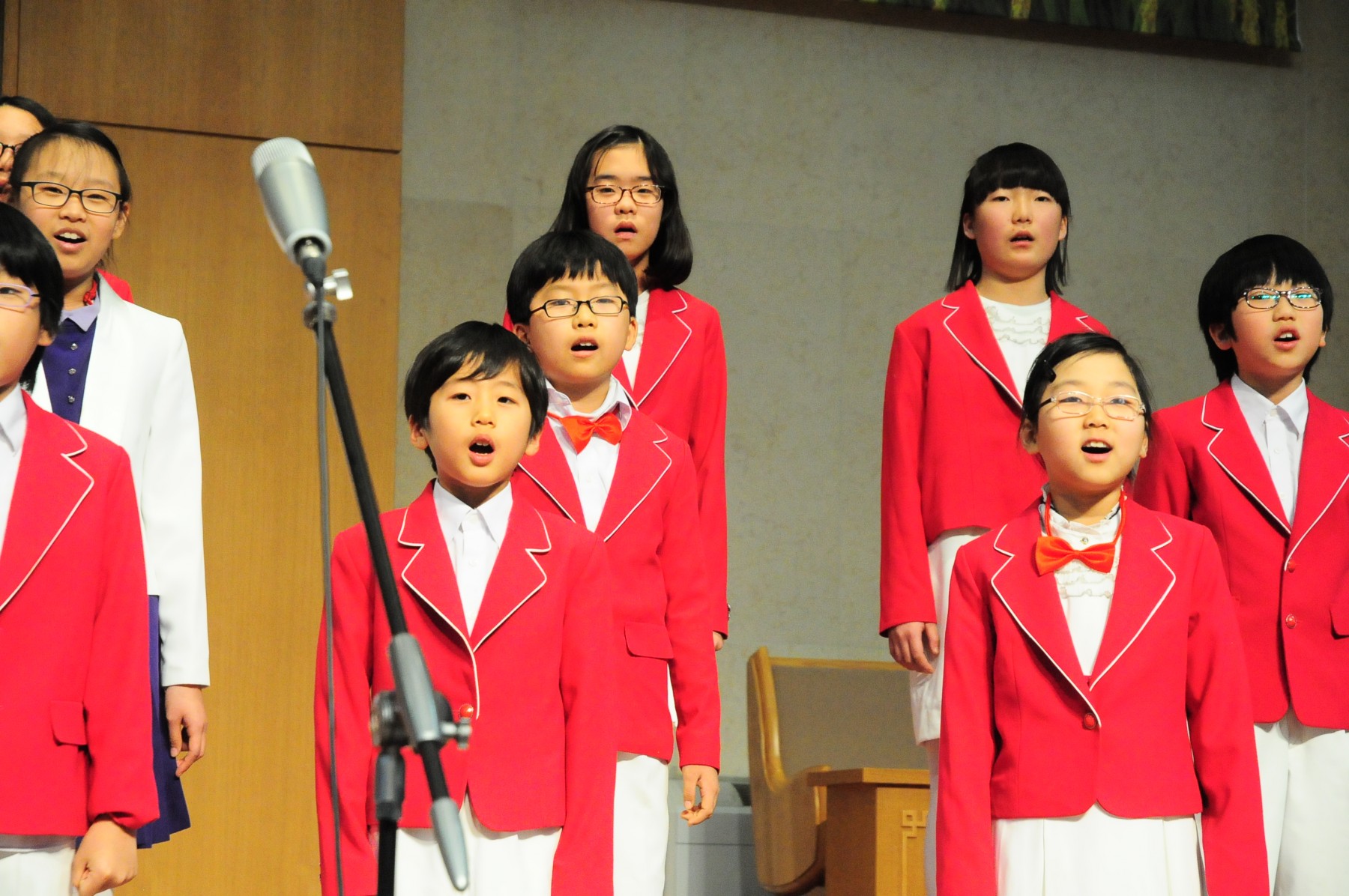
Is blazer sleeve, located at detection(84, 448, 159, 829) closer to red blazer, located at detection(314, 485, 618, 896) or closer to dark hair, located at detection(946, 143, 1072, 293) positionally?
red blazer, located at detection(314, 485, 618, 896)

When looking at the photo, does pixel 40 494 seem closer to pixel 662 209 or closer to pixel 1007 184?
pixel 662 209

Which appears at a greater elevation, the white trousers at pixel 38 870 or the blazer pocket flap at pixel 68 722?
the blazer pocket flap at pixel 68 722

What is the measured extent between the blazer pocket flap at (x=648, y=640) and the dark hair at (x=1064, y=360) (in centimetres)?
67

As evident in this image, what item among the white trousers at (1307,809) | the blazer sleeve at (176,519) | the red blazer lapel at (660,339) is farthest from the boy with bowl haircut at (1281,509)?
the blazer sleeve at (176,519)

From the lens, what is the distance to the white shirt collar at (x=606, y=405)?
2.62 m

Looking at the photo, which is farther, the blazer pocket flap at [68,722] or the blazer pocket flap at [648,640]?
the blazer pocket flap at [648,640]

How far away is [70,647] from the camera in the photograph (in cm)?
204

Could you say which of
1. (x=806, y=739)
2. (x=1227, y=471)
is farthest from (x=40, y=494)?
(x=806, y=739)

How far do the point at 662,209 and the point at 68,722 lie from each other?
1.59m

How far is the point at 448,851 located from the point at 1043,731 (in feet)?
4.00

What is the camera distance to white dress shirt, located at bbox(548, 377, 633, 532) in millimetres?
2564

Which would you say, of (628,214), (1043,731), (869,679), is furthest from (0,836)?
(869,679)

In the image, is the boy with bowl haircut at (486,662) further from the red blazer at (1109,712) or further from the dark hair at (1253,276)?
the dark hair at (1253,276)

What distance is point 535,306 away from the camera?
266cm
